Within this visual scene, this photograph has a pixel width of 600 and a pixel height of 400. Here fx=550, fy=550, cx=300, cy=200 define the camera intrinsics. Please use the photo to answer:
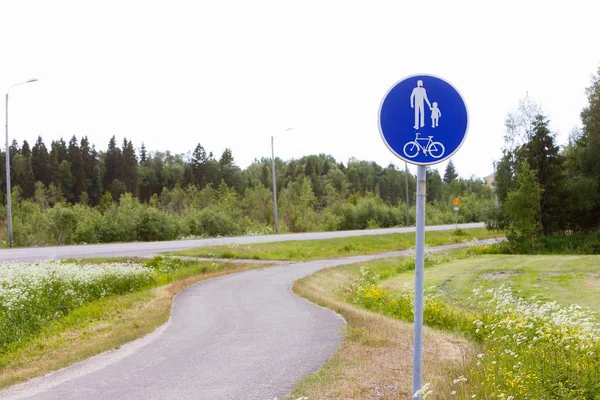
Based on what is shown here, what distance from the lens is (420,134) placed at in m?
4.45

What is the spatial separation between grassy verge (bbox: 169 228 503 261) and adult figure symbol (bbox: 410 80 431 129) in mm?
23055

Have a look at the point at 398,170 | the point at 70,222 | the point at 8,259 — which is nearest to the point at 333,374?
the point at 8,259

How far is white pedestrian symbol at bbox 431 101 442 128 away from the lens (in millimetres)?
4449

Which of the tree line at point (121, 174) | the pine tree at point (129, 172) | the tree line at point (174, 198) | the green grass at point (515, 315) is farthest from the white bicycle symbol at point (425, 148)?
the pine tree at point (129, 172)

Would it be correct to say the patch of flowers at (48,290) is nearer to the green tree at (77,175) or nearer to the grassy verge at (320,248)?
the grassy verge at (320,248)

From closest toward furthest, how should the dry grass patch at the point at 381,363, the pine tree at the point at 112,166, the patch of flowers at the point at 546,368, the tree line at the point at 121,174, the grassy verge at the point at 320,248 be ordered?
the patch of flowers at the point at 546,368 → the dry grass patch at the point at 381,363 → the grassy verge at the point at 320,248 → the tree line at the point at 121,174 → the pine tree at the point at 112,166

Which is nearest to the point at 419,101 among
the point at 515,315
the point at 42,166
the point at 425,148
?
the point at 425,148

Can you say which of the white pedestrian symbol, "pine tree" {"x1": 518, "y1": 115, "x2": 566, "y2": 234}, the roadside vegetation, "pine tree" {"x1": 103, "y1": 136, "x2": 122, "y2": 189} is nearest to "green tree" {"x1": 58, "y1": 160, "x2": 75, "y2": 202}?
"pine tree" {"x1": 103, "y1": 136, "x2": 122, "y2": 189}

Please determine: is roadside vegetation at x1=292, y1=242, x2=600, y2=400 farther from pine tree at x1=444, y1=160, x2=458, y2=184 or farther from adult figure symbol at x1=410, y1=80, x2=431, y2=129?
pine tree at x1=444, y1=160, x2=458, y2=184

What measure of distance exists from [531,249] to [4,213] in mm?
48229

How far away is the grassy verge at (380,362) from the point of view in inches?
241

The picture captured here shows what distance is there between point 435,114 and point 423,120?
11 cm

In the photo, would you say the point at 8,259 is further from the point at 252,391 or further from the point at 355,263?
the point at 252,391

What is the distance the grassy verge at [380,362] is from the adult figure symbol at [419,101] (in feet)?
9.10
